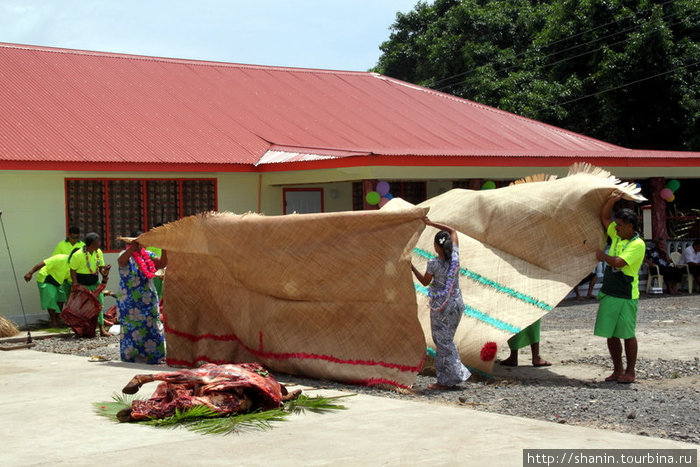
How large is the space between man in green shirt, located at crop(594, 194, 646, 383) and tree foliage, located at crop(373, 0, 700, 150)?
66.0 ft

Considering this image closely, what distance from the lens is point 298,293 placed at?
927cm

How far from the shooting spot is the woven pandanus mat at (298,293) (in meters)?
8.73

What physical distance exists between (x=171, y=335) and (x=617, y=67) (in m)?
21.1

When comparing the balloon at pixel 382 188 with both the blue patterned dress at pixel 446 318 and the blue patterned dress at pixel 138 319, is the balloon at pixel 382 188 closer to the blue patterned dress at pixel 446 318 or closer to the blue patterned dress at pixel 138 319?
the blue patterned dress at pixel 138 319

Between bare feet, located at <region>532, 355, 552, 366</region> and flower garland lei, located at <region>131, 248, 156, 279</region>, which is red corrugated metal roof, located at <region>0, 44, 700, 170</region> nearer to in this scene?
flower garland lei, located at <region>131, 248, 156, 279</region>

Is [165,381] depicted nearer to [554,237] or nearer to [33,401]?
[33,401]

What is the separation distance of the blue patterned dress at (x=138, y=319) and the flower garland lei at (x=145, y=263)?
58mm

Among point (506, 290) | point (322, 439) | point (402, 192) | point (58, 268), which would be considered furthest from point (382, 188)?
point (322, 439)

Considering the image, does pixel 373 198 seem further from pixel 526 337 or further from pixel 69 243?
pixel 526 337

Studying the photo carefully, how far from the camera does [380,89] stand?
23844mm

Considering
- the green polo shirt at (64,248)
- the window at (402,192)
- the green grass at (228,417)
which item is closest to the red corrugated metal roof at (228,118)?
the window at (402,192)

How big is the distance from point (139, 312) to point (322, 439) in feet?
15.3

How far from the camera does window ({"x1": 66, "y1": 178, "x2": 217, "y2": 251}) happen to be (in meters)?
16.3

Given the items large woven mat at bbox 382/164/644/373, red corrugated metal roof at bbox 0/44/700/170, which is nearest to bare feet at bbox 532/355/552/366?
large woven mat at bbox 382/164/644/373
